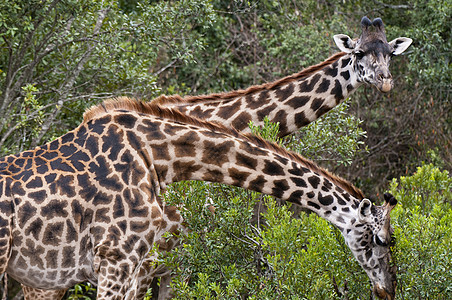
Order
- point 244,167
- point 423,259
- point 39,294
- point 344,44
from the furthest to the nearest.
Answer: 1. point 344,44
2. point 39,294
3. point 423,259
4. point 244,167

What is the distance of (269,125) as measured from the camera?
280 inches

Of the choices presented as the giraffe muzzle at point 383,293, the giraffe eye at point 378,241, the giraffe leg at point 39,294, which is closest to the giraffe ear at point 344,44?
the giraffe eye at point 378,241

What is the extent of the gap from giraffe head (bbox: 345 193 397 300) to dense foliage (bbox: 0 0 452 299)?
29 cm

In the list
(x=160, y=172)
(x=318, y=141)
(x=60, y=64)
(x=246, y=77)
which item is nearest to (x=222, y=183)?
(x=160, y=172)

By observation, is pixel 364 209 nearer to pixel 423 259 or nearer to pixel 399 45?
pixel 423 259

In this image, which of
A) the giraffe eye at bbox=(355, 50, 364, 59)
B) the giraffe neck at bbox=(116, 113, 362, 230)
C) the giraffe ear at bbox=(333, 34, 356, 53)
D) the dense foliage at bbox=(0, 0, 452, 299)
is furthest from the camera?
the giraffe ear at bbox=(333, 34, 356, 53)

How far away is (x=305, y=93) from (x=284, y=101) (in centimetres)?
27

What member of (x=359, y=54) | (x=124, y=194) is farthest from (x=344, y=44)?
(x=124, y=194)

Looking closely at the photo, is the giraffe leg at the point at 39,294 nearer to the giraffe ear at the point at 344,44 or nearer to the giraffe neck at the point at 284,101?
the giraffe neck at the point at 284,101

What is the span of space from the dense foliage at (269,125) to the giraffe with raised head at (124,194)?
0.26m

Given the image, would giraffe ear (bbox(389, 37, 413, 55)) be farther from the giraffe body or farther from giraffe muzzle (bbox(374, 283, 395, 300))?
giraffe muzzle (bbox(374, 283, 395, 300))

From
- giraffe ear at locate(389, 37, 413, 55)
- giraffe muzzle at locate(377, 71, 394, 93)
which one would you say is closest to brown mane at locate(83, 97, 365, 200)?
giraffe muzzle at locate(377, 71, 394, 93)

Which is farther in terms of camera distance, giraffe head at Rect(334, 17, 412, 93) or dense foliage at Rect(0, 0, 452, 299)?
giraffe head at Rect(334, 17, 412, 93)

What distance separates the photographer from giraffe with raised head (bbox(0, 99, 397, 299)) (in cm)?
616
